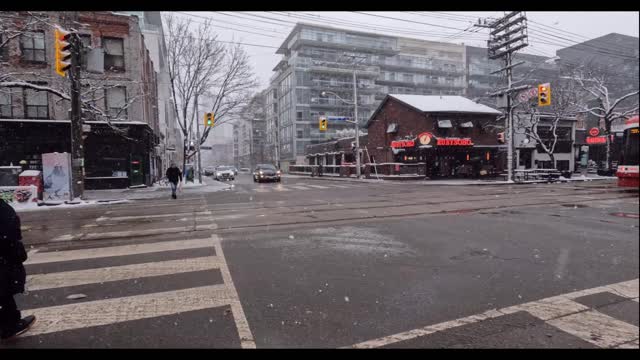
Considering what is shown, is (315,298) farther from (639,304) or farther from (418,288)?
(639,304)

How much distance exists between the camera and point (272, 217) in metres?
10.5

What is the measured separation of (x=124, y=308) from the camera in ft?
12.7

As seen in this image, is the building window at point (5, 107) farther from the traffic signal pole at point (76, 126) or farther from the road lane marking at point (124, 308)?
the road lane marking at point (124, 308)

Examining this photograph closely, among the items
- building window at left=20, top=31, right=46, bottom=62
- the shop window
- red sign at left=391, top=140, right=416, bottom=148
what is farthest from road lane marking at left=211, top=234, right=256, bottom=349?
the shop window

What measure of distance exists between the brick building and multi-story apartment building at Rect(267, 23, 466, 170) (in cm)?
3093

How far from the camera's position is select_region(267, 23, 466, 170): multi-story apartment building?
73.0 metres

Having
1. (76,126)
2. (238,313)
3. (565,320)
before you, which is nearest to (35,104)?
(76,126)

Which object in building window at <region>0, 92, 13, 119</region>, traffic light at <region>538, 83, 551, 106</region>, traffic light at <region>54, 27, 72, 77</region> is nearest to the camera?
traffic light at <region>54, 27, 72, 77</region>

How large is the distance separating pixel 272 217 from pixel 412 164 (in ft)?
79.6

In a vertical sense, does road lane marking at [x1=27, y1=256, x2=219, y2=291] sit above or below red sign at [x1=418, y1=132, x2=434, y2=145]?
below

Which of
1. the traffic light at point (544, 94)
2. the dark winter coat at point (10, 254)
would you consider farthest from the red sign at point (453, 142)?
the dark winter coat at point (10, 254)

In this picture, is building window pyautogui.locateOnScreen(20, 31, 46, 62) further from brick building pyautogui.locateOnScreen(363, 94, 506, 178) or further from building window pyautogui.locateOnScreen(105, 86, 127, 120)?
brick building pyautogui.locateOnScreen(363, 94, 506, 178)

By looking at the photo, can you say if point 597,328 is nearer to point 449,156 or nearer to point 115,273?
point 115,273

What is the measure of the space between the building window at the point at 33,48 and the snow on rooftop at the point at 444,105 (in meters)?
29.5
